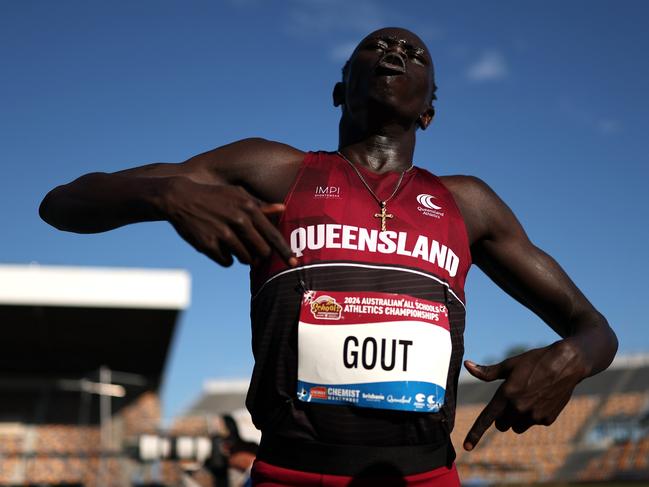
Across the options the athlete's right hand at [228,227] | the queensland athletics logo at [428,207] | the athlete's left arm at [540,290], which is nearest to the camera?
the athlete's right hand at [228,227]

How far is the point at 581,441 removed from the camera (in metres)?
28.0

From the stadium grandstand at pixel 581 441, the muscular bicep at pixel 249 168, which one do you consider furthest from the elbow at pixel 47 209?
the stadium grandstand at pixel 581 441

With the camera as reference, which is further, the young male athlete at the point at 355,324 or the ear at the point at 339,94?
the ear at the point at 339,94

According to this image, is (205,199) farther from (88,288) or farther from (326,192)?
(88,288)

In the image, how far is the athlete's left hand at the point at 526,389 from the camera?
6.91 feet

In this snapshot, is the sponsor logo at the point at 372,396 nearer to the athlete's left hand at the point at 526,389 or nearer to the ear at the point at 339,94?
the athlete's left hand at the point at 526,389

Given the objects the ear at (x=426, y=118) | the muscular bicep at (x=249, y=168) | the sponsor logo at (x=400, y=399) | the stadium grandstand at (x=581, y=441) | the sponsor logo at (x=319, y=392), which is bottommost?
the stadium grandstand at (x=581, y=441)

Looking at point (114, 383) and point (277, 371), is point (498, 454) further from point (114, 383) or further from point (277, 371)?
point (277, 371)

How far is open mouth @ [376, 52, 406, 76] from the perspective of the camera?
2.65 m

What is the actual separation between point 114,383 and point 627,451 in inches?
645

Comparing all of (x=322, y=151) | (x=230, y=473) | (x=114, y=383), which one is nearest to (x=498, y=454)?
(x=114, y=383)

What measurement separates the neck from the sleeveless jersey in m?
0.21

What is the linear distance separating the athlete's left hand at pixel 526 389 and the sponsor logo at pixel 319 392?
0.41m

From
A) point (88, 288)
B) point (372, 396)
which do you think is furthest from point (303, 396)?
point (88, 288)
